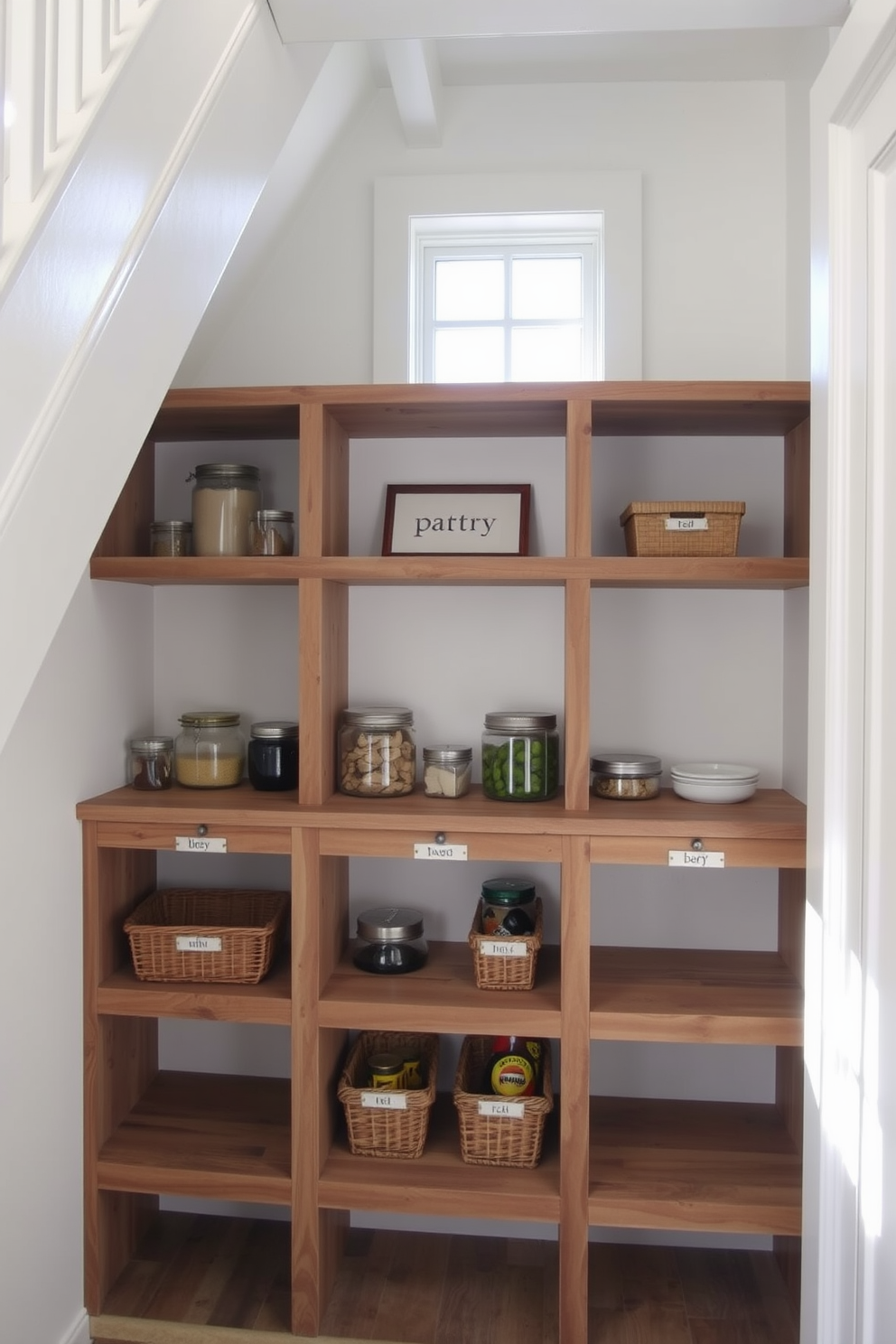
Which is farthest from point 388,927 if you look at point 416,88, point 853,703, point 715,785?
point 416,88

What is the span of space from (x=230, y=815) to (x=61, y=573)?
4.04 ft

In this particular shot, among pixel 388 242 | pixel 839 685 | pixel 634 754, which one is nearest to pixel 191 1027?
pixel 634 754

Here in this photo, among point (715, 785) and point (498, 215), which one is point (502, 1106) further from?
point (498, 215)

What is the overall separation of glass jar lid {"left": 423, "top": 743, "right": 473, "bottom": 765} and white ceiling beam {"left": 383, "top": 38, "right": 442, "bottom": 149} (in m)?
1.46

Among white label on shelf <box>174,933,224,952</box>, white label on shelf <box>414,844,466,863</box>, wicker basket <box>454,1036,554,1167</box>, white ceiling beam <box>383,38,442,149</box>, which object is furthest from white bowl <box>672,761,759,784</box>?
white ceiling beam <box>383,38,442,149</box>

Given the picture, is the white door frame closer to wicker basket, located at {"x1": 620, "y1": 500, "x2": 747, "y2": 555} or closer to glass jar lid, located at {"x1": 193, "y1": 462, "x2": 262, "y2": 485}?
wicker basket, located at {"x1": 620, "y1": 500, "x2": 747, "y2": 555}

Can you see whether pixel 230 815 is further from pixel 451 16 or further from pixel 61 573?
pixel 451 16

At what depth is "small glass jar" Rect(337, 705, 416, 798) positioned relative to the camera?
235cm

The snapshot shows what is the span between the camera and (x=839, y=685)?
1.64 metres

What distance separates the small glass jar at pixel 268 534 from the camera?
2.33 meters

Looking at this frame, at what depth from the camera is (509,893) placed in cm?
233

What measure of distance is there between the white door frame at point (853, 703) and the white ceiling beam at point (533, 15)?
0.36 ft

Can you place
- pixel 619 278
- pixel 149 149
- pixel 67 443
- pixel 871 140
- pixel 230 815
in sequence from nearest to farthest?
pixel 67 443
pixel 149 149
pixel 871 140
pixel 230 815
pixel 619 278

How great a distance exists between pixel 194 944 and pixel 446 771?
67cm
